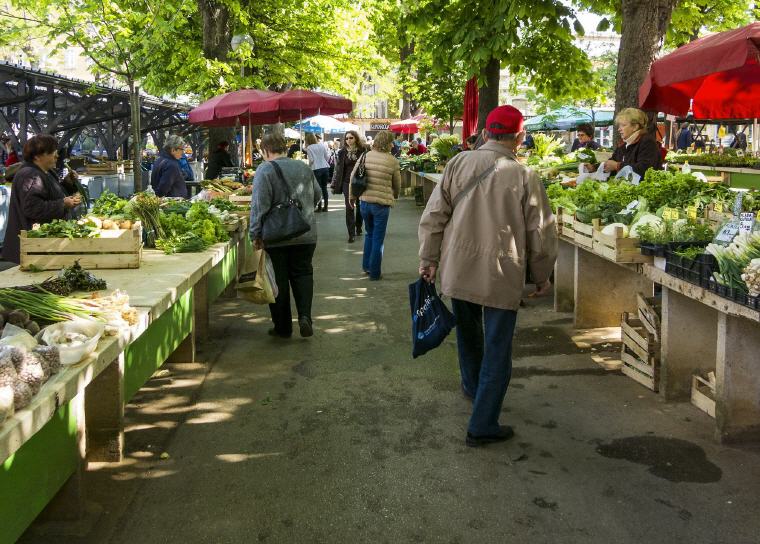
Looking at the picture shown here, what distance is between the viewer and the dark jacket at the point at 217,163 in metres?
15.1

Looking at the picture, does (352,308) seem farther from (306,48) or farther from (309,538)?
(306,48)

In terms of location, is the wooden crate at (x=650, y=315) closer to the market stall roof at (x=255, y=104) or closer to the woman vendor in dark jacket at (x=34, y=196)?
the woman vendor in dark jacket at (x=34, y=196)

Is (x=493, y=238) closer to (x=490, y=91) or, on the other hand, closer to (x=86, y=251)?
(x=86, y=251)

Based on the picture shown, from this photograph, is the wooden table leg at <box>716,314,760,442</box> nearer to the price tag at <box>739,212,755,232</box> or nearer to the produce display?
the price tag at <box>739,212,755,232</box>


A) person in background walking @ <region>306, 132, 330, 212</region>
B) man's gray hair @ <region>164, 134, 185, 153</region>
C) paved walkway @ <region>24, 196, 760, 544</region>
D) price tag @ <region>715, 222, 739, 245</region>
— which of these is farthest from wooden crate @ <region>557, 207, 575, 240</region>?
person in background walking @ <region>306, 132, 330, 212</region>

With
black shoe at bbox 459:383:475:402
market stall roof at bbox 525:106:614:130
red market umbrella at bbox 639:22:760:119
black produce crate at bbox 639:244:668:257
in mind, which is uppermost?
market stall roof at bbox 525:106:614:130

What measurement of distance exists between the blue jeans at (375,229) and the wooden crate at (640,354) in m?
4.38

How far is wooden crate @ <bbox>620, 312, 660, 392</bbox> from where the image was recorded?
5633 millimetres

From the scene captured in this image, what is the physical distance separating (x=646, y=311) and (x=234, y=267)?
4740mm

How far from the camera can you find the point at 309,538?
3.62 meters

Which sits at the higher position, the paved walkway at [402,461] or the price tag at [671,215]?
the price tag at [671,215]

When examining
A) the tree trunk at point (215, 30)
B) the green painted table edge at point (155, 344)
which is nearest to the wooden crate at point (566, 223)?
the green painted table edge at point (155, 344)

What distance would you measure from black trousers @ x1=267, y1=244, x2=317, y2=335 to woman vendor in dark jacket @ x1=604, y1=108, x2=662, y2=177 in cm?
319

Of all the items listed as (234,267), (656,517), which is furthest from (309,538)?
(234,267)
